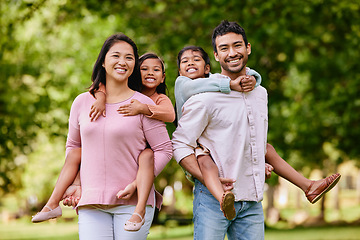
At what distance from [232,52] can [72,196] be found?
1.38 metres

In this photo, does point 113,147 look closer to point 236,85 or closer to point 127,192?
point 127,192

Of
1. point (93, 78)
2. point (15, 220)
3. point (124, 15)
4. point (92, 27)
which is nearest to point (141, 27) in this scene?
point (124, 15)

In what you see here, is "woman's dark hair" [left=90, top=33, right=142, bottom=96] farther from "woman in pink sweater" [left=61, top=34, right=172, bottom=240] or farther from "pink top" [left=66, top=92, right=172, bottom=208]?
"pink top" [left=66, top=92, right=172, bottom=208]

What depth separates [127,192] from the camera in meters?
3.21

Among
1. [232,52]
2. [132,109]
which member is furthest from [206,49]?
[132,109]

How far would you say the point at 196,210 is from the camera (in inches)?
137

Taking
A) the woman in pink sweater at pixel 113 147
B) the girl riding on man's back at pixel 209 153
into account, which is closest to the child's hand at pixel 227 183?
the girl riding on man's back at pixel 209 153

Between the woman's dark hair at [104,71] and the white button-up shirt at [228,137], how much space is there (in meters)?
0.39

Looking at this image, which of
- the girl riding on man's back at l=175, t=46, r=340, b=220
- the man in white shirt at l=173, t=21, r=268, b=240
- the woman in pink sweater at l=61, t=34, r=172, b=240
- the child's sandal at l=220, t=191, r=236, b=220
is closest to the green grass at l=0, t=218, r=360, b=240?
the girl riding on man's back at l=175, t=46, r=340, b=220

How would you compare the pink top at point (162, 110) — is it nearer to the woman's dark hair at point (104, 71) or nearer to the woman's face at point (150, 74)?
the woman's dark hair at point (104, 71)

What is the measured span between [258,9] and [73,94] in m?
5.83

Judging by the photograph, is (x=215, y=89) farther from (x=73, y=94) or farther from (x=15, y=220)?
(x=15, y=220)

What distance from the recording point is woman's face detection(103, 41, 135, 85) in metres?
3.37

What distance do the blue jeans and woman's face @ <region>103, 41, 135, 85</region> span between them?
849mm
